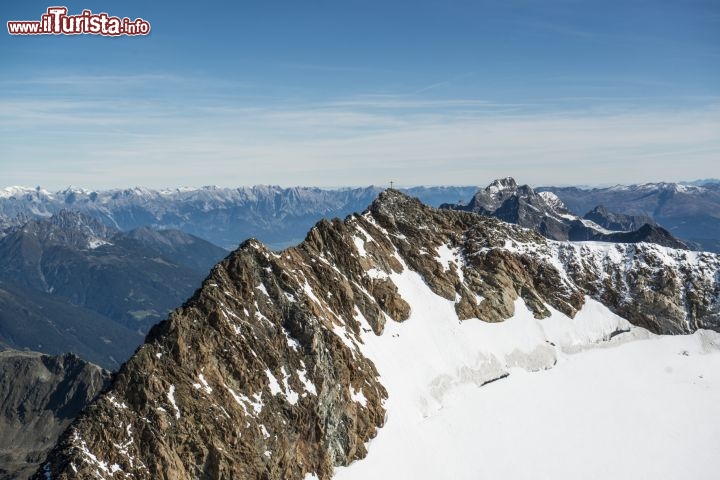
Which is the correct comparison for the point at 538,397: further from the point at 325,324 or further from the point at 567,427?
the point at 325,324

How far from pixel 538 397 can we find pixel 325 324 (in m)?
43.8

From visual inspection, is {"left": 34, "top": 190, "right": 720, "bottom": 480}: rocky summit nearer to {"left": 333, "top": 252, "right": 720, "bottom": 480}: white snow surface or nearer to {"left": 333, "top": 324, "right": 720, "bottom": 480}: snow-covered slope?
{"left": 333, "top": 252, "right": 720, "bottom": 480}: white snow surface

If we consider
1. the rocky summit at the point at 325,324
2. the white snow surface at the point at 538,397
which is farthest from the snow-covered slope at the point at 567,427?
the rocky summit at the point at 325,324

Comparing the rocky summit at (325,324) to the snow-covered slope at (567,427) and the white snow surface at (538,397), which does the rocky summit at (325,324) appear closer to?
the white snow surface at (538,397)

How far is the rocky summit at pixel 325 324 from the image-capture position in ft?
228

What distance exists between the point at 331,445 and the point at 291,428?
827 centimetres

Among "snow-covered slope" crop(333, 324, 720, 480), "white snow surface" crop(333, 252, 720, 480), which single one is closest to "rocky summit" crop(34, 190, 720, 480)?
"white snow surface" crop(333, 252, 720, 480)

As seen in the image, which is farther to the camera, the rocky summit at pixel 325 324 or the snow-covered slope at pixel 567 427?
the snow-covered slope at pixel 567 427

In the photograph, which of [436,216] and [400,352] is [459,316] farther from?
[436,216]

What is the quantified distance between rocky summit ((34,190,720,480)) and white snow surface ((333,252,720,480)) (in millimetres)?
1526

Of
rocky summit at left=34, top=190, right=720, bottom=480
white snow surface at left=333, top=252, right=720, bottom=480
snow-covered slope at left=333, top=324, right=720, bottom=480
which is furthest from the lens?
white snow surface at left=333, top=252, right=720, bottom=480

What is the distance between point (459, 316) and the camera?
124938 mm

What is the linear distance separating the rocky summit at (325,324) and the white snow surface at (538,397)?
1526 millimetres

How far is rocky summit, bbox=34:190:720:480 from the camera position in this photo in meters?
69.6
